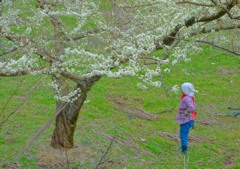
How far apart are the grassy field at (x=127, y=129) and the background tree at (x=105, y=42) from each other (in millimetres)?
346

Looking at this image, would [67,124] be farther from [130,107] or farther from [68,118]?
[130,107]

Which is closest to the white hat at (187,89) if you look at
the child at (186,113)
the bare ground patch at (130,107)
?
the child at (186,113)

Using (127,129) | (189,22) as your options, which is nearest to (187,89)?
(127,129)

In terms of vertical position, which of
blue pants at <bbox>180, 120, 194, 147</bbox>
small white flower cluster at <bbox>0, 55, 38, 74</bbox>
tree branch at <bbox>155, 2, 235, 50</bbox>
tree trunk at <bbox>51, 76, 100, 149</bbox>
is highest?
tree branch at <bbox>155, 2, 235, 50</bbox>

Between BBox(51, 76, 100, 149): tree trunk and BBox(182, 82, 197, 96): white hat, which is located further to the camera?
BBox(182, 82, 197, 96): white hat

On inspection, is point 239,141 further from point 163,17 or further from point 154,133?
point 163,17

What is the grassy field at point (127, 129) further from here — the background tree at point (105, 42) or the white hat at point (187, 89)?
the white hat at point (187, 89)

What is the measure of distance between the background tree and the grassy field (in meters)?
0.35

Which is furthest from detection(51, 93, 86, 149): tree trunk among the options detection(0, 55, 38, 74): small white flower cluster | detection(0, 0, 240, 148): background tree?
detection(0, 55, 38, 74): small white flower cluster

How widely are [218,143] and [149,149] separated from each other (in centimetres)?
133

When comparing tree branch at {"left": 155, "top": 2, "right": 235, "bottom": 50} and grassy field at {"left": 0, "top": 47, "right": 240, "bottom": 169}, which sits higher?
tree branch at {"left": 155, "top": 2, "right": 235, "bottom": 50}

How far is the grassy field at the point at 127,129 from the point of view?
299 inches

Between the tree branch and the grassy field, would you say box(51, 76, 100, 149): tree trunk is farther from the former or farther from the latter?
the tree branch

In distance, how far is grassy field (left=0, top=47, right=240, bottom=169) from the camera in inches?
299
